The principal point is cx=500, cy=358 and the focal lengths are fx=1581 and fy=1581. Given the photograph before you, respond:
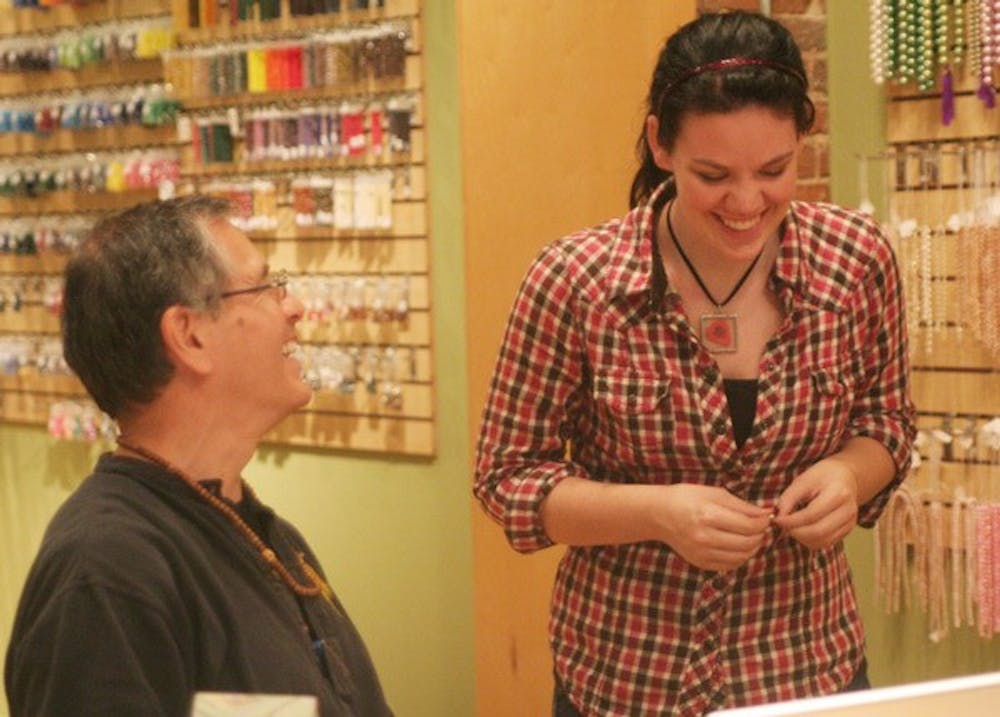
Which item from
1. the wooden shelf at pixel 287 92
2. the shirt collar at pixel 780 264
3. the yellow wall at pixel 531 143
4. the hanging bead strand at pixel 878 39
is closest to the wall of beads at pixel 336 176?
the wooden shelf at pixel 287 92

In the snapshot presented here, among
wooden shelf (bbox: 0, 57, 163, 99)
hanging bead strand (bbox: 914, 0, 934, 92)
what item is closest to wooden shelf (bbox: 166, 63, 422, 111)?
wooden shelf (bbox: 0, 57, 163, 99)

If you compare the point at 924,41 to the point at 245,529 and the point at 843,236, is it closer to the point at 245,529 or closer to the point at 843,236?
the point at 843,236

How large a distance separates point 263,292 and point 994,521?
2267 millimetres

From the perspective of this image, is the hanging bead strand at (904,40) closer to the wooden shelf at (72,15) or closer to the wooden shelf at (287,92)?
the wooden shelf at (287,92)

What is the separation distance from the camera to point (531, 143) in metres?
4.10

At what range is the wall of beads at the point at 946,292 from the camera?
3697 mm

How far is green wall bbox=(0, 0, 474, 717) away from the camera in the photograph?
4789 millimetres

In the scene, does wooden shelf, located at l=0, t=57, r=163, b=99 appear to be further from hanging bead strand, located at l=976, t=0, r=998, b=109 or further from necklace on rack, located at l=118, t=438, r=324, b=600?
necklace on rack, located at l=118, t=438, r=324, b=600

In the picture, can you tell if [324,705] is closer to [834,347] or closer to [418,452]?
[834,347]

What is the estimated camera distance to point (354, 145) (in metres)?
4.93

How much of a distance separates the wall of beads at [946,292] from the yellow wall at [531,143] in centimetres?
63

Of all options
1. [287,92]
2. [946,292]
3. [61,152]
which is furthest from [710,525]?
[61,152]

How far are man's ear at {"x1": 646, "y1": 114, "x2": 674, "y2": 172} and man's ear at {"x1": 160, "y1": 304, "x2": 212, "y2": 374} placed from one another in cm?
68

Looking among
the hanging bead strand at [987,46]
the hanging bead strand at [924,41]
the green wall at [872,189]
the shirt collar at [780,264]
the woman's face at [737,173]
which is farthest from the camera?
the green wall at [872,189]
